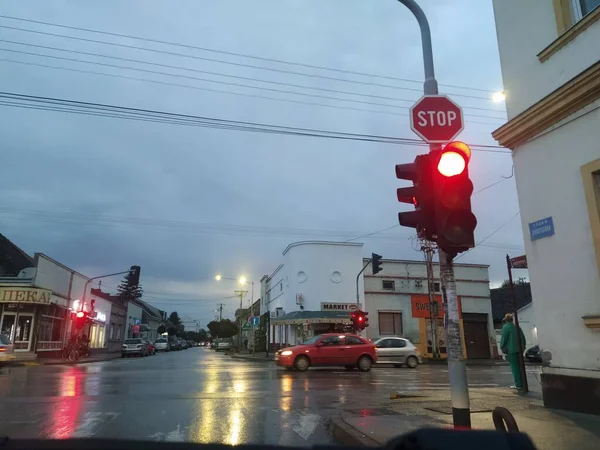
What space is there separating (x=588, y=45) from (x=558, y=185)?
226 cm

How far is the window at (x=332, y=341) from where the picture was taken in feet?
63.1

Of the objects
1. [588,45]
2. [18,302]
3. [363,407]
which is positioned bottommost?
[363,407]

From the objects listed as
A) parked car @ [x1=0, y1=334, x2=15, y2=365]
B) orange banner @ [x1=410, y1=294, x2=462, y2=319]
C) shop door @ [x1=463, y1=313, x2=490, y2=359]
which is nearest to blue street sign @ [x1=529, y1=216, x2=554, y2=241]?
parked car @ [x1=0, y1=334, x2=15, y2=365]

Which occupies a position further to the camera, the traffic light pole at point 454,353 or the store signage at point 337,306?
the store signage at point 337,306

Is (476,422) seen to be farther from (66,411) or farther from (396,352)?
(396,352)

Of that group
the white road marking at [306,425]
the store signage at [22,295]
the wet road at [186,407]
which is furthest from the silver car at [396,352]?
the store signage at [22,295]

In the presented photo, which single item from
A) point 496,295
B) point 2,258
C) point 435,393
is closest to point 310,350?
point 435,393

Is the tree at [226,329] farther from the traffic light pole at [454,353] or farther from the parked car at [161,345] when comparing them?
the traffic light pole at [454,353]

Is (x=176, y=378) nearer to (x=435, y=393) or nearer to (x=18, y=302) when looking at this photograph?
(x=435, y=393)

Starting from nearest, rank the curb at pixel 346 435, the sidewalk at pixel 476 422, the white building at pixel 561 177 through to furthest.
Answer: the sidewalk at pixel 476 422, the curb at pixel 346 435, the white building at pixel 561 177

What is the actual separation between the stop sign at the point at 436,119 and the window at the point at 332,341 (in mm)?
14795

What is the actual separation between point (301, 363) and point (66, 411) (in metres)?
11.5

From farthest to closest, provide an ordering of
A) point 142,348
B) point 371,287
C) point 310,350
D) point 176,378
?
point 142,348, point 371,287, point 310,350, point 176,378

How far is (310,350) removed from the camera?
62.1 ft
